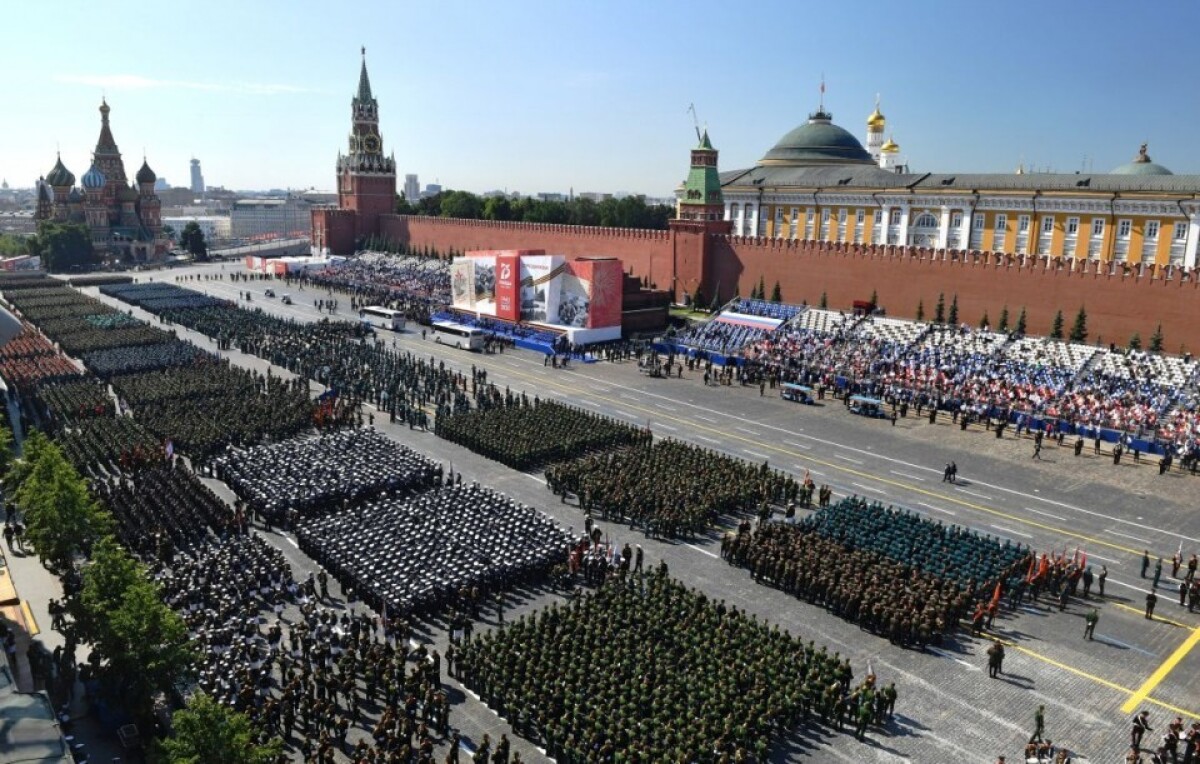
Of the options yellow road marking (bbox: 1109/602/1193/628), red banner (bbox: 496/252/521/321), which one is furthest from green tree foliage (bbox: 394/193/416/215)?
yellow road marking (bbox: 1109/602/1193/628)

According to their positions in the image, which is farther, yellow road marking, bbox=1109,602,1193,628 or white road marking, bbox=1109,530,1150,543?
white road marking, bbox=1109,530,1150,543

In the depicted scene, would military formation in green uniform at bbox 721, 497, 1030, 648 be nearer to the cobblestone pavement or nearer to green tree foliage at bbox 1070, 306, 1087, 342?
the cobblestone pavement

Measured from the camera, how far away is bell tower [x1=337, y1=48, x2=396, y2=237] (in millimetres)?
91562

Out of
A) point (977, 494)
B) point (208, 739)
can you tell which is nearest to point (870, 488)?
point (977, 494)

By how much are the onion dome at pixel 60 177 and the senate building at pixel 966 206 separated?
72629 mm

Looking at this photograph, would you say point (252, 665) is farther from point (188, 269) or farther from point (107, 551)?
point (188, 269)

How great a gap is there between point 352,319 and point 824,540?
42809 mm

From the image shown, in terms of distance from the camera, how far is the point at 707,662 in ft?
53.1

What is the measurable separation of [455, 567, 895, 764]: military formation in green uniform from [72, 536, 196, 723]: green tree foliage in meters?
4.99

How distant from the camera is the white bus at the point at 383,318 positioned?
53406 millimetres

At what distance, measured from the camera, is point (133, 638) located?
13.5 m

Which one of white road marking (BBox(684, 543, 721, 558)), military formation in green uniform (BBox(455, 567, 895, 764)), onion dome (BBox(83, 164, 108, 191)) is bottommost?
white road marking (BBox(684, 543, 721, 558))

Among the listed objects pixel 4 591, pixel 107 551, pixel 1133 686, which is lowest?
pixel 1133 686

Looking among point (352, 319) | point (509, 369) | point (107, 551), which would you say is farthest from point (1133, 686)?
point (352, 319)
